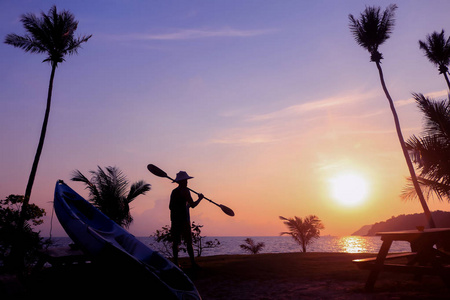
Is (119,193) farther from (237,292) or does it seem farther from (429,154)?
(429,154)

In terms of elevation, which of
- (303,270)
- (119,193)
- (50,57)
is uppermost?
(50,57)

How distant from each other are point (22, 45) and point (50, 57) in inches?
55.6

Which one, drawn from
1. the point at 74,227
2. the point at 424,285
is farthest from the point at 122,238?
the point at 424,285

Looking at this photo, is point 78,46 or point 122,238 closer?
point 122,238

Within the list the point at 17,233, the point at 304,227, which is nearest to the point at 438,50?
the point at 304,227

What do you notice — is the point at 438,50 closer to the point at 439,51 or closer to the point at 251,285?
the point at 439,51

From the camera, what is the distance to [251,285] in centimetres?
671

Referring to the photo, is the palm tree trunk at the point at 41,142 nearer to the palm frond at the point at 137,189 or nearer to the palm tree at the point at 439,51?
the palm frond at the point at 137,189

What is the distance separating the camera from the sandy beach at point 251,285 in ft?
16.5

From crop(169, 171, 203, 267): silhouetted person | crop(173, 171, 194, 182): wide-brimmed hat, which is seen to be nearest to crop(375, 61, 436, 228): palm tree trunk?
crop(169, 171, 203, 267): silhouetted person

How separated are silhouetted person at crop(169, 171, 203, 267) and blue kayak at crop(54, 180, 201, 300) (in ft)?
3.73

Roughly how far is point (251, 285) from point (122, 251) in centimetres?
313

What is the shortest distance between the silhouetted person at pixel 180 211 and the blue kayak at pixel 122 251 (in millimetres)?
1135

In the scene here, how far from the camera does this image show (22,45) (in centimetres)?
1655
